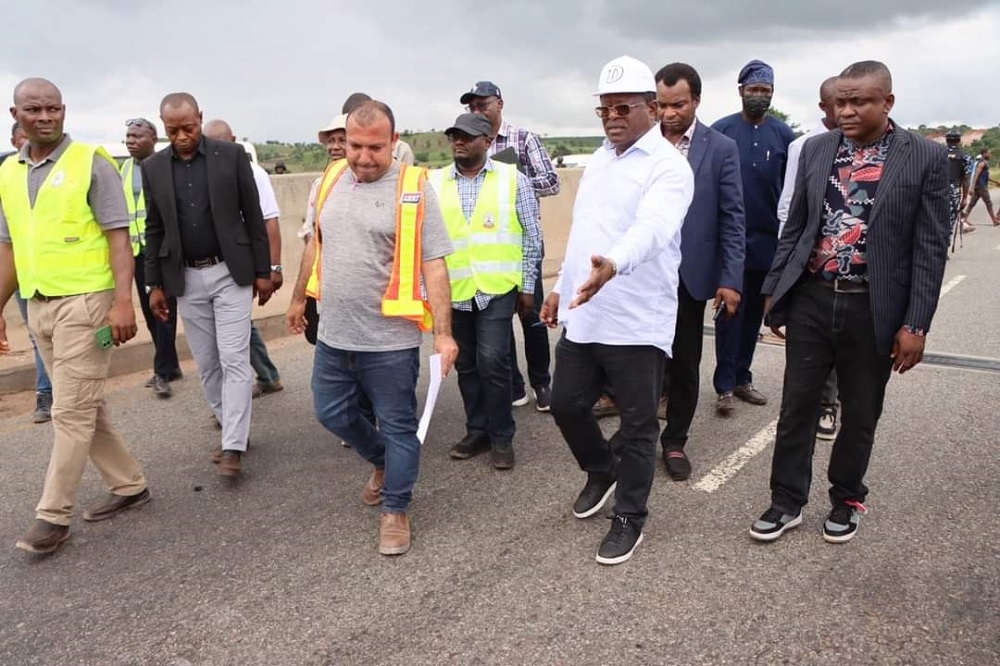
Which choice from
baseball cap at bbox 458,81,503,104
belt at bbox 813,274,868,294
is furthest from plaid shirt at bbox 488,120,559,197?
belt at bbox 813,274,868,294

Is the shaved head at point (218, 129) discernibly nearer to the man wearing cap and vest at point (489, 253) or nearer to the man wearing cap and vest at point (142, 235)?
the man wearing cap and vest at point (142, 235)

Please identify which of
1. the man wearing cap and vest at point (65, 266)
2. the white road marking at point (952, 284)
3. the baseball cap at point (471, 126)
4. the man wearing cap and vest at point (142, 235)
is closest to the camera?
the man wearing cap and vest at point (65, 266)

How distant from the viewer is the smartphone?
372 centimetres

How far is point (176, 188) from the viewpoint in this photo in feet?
14.2

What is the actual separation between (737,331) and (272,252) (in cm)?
315

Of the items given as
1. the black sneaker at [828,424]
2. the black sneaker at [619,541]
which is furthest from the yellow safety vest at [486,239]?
the black sneaker at [828,424]

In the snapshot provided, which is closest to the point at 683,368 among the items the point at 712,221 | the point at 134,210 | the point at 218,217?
the point at 712,221

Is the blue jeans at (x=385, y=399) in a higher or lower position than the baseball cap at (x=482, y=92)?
A: lower

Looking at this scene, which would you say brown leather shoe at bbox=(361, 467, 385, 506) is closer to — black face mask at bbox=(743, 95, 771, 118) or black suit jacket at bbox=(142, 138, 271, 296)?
black suit jacket at bbox=(142, 138, 271, 296)

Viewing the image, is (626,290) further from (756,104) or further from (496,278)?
(756,104)

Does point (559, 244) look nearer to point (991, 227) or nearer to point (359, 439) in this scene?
point (359, 439)

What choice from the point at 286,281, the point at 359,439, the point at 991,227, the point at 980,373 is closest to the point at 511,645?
the point at 359,439

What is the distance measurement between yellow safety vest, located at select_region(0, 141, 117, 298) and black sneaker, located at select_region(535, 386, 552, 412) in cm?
289

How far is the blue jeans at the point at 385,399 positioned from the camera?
11.6 feet
